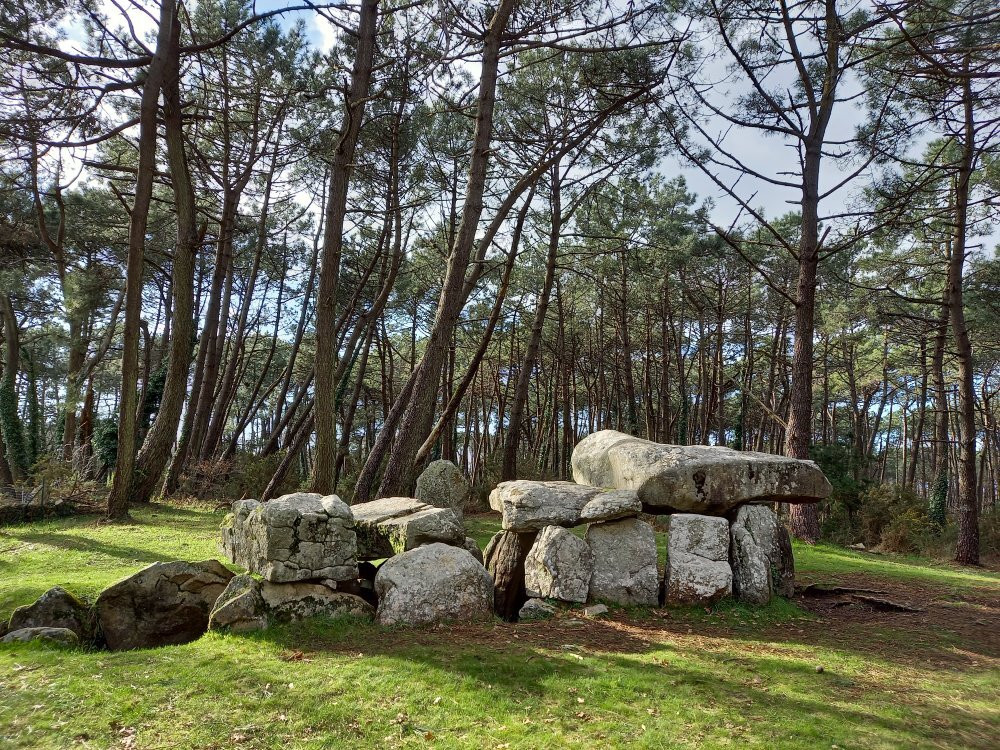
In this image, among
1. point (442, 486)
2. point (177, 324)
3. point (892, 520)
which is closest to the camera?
point (177, 324)

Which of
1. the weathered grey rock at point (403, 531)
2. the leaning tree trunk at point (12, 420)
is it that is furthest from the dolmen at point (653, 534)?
the leaning tree trunk at point (12, 420)

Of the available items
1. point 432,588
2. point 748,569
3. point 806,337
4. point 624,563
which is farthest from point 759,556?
point 806,337

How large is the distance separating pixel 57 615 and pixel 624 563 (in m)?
5.29

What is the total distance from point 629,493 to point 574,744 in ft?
11.2

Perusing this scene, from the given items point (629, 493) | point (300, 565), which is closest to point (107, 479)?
point (300, 565)

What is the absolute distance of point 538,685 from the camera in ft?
13.6

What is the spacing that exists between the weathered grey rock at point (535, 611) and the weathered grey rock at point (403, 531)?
1.07 meters

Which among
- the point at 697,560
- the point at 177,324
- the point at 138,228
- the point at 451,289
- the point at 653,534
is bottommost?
the point at 697,560

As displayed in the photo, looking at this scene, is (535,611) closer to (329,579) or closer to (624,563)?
(624,563)

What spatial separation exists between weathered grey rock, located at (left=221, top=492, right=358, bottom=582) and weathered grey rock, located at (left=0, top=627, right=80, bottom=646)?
4.85 ft

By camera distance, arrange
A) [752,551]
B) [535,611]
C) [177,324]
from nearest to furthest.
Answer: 1. [535,611]
2. [752,551]
3. [177,324]

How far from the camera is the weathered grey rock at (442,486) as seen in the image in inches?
480

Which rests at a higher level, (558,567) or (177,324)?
(177,324)

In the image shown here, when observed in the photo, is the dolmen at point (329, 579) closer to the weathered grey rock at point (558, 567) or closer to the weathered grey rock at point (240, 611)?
the weathered grey rock at point (240, 611)
